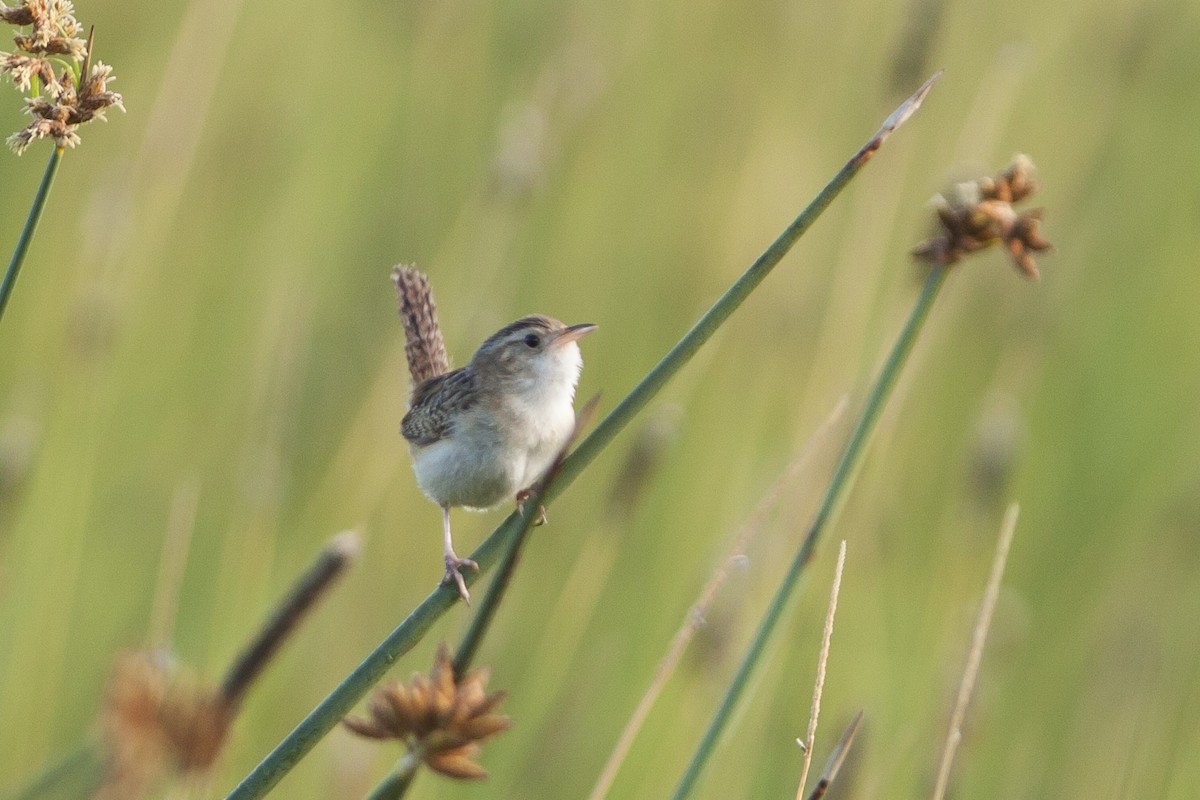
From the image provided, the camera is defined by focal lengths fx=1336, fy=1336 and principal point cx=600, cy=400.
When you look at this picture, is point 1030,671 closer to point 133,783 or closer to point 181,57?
point 181,57

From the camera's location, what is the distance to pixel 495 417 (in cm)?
294

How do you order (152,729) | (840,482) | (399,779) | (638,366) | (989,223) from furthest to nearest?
1. (638,366)
2. (840,482)
3. (989,223)
4. (399,779)
5. (152,729)

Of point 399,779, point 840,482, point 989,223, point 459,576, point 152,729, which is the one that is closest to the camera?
point 152,729

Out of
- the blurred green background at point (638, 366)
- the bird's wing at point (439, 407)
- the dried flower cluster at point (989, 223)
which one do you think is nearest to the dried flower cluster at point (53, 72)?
the dried flower cluster at point (989, 223)

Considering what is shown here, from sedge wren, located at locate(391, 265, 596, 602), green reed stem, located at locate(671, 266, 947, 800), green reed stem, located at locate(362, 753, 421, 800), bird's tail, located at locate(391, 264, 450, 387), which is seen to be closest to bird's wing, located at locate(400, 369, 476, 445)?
sedge wren, located at locate(391, 265, 596, 602)

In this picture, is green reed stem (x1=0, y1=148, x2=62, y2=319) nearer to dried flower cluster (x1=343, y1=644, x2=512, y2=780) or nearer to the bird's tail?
dried flower cluster (x1=343, y1=644, x2=512, y2=780)

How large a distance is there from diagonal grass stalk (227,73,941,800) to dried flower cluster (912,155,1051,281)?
0.12 m

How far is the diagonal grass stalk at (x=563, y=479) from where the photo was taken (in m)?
1.21

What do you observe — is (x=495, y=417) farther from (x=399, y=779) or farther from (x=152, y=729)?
(x=152, y=729)

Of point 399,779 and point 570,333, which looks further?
point 570,333

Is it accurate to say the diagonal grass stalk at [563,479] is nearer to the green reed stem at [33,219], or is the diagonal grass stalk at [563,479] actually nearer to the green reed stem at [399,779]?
the green reed stem at [399,779]

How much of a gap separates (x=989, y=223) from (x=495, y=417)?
1.68 metres

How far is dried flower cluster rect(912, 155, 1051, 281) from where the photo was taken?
141 centimetres

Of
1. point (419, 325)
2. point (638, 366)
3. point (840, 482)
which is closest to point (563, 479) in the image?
point (840, 482)
